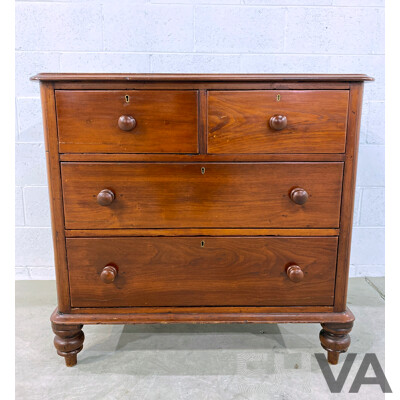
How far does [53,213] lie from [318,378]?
1.24 m

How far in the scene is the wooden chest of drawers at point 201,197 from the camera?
140cm

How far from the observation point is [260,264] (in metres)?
1.52

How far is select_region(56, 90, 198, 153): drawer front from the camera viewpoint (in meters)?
1.39

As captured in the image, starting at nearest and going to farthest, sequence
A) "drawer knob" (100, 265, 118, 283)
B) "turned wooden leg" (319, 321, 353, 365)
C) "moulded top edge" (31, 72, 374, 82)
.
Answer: "moulded top edge" (31, 72, 374, 82) < "drawer knob" (100, 265, 118, 283) < "turned wooden leg" (319, 321, 353, 365)

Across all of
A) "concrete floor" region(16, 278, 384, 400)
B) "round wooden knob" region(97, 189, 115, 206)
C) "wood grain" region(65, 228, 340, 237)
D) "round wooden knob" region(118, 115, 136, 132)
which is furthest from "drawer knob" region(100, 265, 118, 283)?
"round wooden knob" region(118, 115, 136, 132)

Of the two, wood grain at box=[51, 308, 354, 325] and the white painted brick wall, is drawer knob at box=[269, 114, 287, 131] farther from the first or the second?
the white painted brick wall

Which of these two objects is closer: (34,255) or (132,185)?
(132,185)

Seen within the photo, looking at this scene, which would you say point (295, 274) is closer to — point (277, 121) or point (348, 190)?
point (348, 190)

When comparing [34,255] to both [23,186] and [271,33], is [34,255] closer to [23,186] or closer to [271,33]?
[23,186]

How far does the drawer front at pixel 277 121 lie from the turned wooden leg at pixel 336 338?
72 cm

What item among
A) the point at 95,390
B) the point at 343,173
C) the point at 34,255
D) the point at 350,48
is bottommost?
the point at 95,390

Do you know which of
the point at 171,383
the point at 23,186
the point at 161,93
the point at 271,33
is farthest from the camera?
the point at 23,186

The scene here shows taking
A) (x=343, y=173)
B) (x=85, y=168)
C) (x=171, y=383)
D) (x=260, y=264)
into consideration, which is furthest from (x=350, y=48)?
(x=171, y=383)

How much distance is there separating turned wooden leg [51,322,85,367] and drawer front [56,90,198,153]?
0.72 meters
